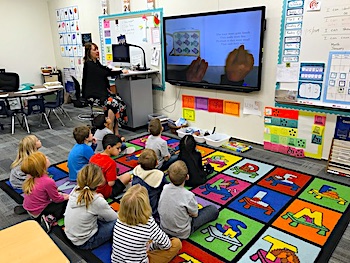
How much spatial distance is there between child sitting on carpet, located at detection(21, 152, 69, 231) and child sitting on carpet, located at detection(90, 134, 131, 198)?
38cm

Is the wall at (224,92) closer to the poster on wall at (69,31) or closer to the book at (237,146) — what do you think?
the book at (237,146)

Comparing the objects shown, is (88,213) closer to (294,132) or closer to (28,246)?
(28,246)

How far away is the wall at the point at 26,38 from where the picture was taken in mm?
6469

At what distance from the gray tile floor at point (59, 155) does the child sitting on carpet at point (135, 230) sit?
55cm

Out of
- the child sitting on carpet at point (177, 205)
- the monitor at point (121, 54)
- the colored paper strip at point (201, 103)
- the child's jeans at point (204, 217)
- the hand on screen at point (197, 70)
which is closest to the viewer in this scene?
the child sitting on carpet at point (177, 205)

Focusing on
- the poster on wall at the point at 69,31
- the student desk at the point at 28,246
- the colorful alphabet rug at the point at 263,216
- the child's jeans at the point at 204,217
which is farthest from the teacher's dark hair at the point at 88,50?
the student desk at the point at 28,246

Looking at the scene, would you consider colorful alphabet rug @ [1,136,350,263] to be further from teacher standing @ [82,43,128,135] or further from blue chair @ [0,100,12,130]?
blue chair @ [0,100,12,130]

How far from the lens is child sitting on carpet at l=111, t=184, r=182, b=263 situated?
1.61 metres

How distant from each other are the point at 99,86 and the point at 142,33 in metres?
1.24

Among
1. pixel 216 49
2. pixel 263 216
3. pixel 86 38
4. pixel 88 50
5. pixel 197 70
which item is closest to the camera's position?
pixel 263 216

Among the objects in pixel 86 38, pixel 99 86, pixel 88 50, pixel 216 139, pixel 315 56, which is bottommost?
pixel 216 139

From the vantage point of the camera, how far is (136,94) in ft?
15.4

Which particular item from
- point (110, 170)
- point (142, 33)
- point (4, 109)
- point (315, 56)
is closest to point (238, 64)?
point (315, 56)

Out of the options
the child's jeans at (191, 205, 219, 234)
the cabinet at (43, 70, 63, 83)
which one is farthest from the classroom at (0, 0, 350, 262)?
the cabinet at (43, 70, 63, 83)
